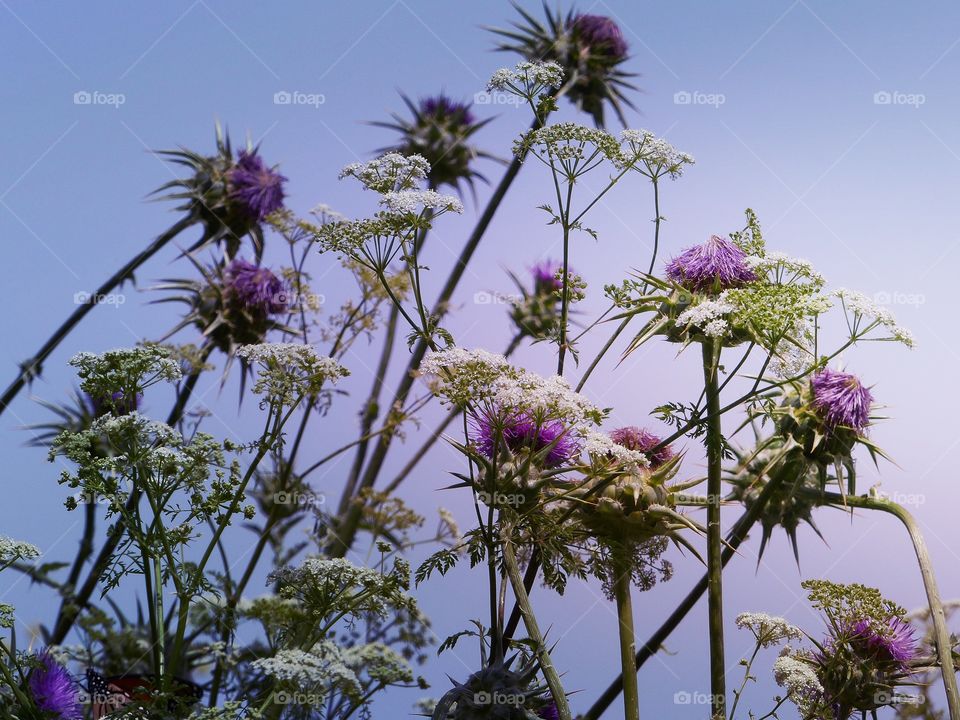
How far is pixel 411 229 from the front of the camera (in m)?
2.74

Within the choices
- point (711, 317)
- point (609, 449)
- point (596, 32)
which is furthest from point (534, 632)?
point (596, 32)

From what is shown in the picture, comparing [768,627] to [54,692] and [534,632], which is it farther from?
[54,692]

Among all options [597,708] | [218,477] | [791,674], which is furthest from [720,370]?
[218,477]

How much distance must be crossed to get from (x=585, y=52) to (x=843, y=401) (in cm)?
244

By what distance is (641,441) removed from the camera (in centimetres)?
301

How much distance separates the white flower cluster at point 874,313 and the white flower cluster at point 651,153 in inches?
24.0

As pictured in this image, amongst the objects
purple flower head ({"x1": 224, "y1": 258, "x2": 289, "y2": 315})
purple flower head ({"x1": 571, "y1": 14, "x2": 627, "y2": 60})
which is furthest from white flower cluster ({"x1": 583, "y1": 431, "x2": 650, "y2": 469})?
purple flower head ({"x1": 571, "y1": 14, "x2": 627, "y2": 60})

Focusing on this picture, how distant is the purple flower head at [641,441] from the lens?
9.77 feet

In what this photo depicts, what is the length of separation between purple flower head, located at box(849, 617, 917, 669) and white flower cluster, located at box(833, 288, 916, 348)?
33.9 inches

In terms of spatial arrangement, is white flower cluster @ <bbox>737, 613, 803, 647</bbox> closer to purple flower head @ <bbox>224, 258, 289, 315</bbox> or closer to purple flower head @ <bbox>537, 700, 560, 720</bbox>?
purple flower head @ <bbox>537, 700, 560, 720</bbox>

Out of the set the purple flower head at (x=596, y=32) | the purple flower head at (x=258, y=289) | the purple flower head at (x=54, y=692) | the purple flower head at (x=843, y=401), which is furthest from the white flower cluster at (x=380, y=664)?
the purple flower head at (x=596, y=32)

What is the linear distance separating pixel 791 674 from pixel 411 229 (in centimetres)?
155

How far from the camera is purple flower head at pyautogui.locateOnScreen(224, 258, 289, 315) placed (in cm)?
451

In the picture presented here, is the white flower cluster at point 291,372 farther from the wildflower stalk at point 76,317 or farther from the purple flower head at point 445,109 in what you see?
the purple flower head at point 445,109
